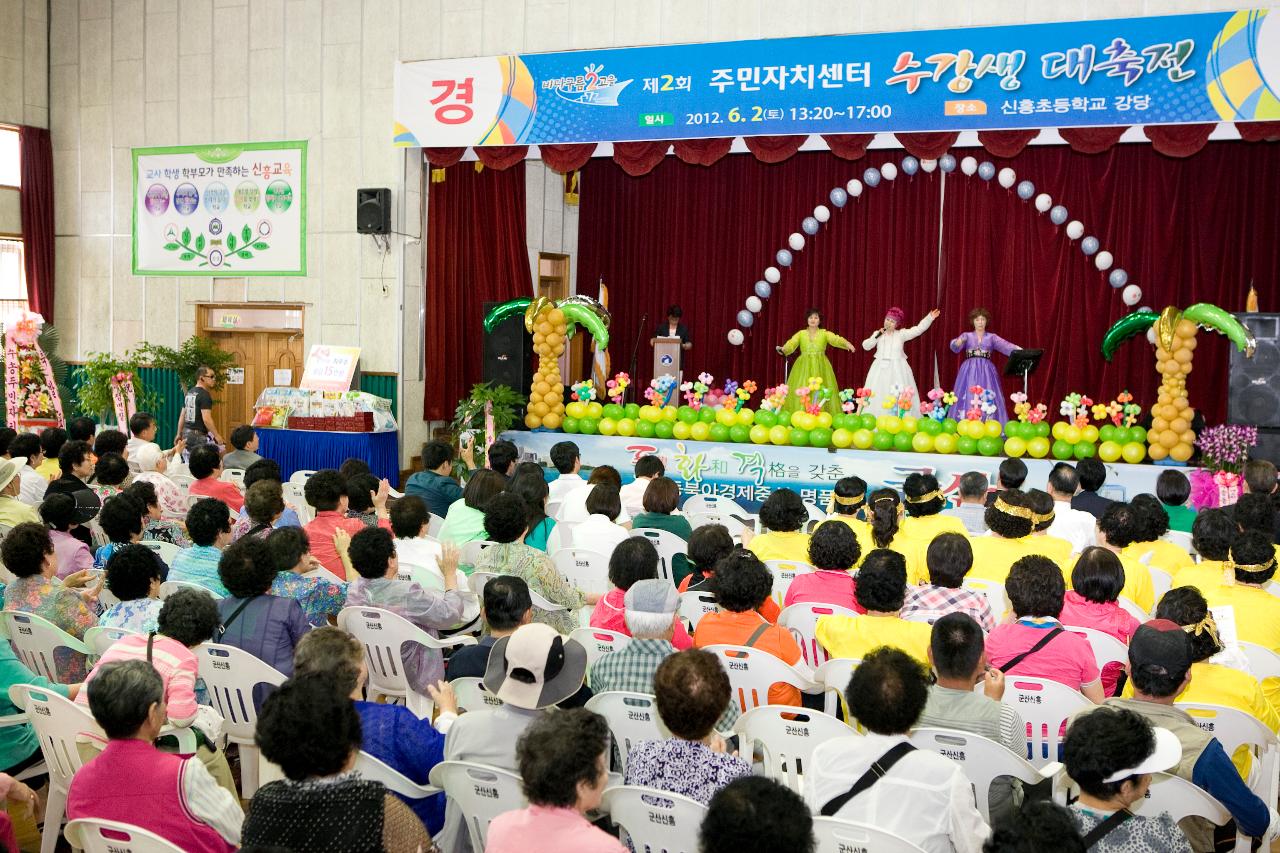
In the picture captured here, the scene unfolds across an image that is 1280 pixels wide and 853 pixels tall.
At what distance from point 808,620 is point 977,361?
7046mm

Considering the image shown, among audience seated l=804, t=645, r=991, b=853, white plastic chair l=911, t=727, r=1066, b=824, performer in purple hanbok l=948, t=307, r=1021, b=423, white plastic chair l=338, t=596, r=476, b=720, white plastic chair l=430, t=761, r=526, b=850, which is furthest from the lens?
performer in purple hanbok l=948, t=307, r=1021, b=423

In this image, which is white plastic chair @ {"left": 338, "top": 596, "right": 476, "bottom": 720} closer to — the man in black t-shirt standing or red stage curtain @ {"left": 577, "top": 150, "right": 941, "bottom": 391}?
the man in black t-shirt standing

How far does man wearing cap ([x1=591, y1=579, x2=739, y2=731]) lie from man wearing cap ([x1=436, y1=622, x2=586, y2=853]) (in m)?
0.30

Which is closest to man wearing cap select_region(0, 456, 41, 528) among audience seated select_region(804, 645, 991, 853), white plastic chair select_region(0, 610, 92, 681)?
white plastic chair select_region(0, 610, 92, 681)

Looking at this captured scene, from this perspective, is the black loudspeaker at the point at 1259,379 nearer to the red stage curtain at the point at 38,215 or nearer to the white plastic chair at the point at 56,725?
the white plastic chair at the point at 56,725

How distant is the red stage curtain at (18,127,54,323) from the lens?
12727mm

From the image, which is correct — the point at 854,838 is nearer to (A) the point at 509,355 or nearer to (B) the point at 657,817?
(B) the point at 657,817

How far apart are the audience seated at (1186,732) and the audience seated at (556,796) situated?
1345mm

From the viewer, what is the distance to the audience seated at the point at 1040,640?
3541mm

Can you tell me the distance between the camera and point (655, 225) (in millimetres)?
13453

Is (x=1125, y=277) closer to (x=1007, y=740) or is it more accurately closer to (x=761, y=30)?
(x=761, y=30)

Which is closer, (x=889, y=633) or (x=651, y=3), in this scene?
(x=889, y=633)

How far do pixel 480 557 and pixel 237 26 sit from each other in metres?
9.17

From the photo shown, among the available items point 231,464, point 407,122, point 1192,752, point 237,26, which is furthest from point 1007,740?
point 237,26
